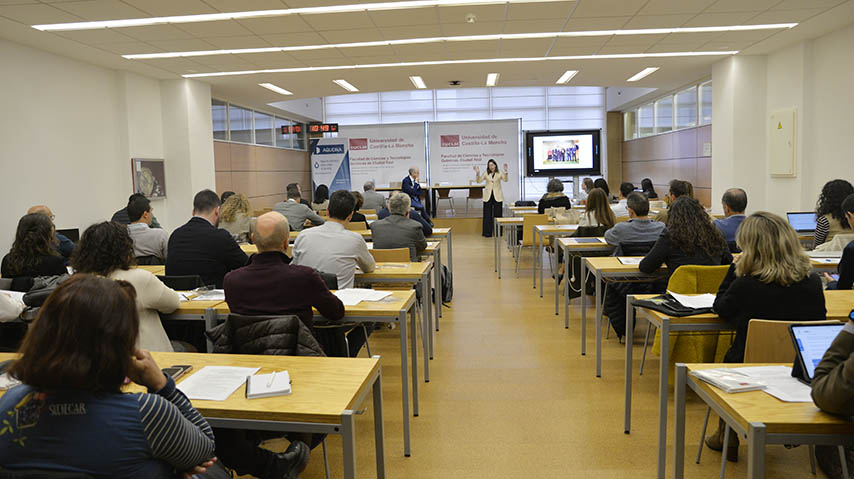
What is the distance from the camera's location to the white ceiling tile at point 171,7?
5413 mm

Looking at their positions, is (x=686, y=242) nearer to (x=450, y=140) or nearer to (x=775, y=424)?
(x=775, y=424)

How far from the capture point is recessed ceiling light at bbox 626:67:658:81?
9.71m

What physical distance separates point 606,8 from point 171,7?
4.30m

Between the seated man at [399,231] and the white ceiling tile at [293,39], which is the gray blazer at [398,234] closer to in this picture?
the seated man at [399,231]

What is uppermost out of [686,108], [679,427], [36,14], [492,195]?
[36,14]

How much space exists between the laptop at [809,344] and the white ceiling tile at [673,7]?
4.93 m

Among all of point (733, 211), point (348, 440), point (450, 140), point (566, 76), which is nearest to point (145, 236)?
point (348, 440)

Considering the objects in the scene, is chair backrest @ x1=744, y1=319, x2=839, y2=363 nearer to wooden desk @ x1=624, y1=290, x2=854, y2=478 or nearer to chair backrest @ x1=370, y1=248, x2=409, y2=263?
wooden desk @ x1=624, y1=290, x2=854, y2=478

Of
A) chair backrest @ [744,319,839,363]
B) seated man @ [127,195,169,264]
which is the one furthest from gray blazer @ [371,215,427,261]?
chair backrest @ [744,319,839,363]

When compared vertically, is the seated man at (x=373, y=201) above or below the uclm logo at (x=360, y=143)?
below

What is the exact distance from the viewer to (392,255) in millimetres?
4613

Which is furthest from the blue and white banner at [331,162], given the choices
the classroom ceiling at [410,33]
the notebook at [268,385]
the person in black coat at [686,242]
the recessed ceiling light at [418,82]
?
the notebook at [268,385]

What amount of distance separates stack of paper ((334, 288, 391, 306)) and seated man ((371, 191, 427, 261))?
1.84 metres

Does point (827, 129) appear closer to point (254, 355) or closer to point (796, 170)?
point (796, 170)
